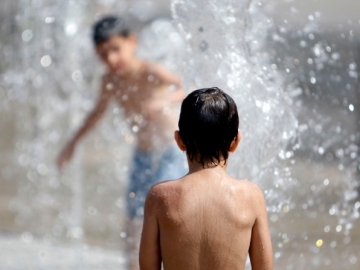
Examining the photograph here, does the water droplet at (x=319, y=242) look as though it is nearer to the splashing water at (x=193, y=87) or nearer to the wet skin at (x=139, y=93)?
the splashing water at (x=193, y=87)

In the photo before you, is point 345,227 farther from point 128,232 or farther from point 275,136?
point 128,232

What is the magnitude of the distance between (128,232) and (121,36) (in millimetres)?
1076

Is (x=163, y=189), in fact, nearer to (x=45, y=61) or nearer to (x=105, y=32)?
(x=105, y=32)

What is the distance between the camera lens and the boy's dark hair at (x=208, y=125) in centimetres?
159

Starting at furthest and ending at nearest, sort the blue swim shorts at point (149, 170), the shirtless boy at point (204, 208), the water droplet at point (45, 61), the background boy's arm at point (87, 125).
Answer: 1. the water droplet at point (45, 61)
2. the background boy's arm at point (87, 125)
3. the blue swim shorts at point (149, 170)
4. the shirtless boy at point (204, 208)

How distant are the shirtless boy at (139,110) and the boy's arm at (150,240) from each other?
1.31 metres

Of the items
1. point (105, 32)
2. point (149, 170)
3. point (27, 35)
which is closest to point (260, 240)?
point (149, 170)

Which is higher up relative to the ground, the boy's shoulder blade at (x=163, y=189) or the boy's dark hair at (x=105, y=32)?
the boy's dark hair at (x=105, y=32)

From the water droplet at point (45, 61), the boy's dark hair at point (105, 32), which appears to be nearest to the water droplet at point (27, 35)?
the water droplet at point (45, 61)

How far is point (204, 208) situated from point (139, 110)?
6.22 ft

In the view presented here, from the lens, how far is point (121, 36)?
132 inches

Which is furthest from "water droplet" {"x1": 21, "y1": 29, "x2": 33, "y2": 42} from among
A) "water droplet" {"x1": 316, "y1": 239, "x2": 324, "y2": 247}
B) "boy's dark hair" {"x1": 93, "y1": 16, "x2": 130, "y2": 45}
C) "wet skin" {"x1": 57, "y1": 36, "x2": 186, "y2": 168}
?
"water droplet" {"x1": 316, "y1": 239, "x2": 324, "y2": 247}

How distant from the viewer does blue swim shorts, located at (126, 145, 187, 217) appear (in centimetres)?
297

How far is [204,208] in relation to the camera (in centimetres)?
160
